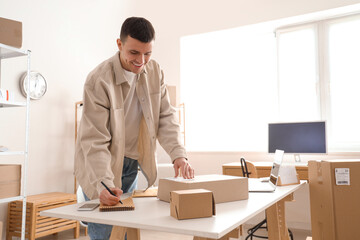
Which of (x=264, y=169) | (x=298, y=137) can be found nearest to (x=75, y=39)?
(x=264, y=169)

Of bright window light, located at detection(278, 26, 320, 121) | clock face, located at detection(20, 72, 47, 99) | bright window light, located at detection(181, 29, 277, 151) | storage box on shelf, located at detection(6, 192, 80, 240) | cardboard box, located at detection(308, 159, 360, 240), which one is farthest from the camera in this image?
bright window light, located at detection(181, 29, 277, 151)

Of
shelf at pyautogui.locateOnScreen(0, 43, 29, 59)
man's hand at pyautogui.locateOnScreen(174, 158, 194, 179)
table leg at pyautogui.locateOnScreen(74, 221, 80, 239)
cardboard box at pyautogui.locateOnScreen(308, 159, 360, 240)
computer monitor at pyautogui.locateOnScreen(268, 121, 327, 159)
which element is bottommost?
table leg at pyautogui.locateOnScreen(74, 221, 80, 239)

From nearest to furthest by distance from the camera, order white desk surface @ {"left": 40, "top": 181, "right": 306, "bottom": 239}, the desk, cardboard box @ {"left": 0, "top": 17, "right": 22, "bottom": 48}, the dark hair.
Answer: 1. white desk surface @ {"left": 40, "top": 181, "right": 306, "bottom": 239}
2. the dark hair
3. cardboard box @ {"left": 0, "top": 17, "right": 22, "bottom": 48}
4. the desk

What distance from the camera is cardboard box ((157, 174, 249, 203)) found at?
3.63 feet

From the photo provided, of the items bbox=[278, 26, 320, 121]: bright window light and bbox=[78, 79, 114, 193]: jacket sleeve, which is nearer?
bbox=[78, 79, 114, 193]: jacket sleeve

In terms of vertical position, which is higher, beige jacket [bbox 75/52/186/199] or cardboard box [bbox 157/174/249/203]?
beige jacket [bbox 75/52/186/199]

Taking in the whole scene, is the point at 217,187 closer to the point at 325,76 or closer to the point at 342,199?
the point at 342,199

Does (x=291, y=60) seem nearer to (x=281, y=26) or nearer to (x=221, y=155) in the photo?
(x=281, y=26)

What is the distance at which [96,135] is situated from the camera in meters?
1.23

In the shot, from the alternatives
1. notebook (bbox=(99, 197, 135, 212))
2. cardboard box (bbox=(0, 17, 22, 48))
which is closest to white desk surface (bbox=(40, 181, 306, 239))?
notebook (bbox=(99, 197, 135, 212))

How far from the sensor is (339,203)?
61.1 inches

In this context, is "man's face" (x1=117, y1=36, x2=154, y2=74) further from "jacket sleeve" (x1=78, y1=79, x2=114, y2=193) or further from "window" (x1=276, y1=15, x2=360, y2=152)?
"window" (x1=276, y1=15, x2=360, y2=152)

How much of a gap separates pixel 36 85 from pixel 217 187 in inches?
101

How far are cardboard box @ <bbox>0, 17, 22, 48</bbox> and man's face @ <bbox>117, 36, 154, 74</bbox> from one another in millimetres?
1415
